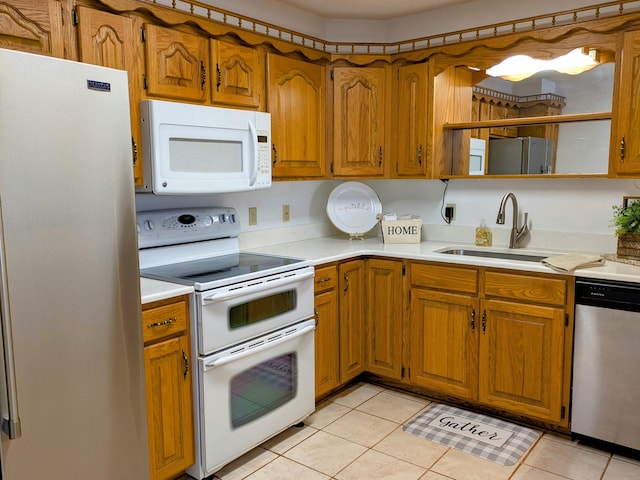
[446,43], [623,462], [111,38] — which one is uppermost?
[446,43]

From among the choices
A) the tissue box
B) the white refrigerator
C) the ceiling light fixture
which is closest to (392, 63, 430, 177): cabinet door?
the tissue box

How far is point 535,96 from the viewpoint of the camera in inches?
121

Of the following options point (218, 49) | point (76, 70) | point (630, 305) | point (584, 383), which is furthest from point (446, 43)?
point (76, 70)

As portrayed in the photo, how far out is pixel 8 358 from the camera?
1.50 m

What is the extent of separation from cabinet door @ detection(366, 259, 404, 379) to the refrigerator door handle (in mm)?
2100

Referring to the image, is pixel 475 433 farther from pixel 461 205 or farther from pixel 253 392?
pixel 461 205

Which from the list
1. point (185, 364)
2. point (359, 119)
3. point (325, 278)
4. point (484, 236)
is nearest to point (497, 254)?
point (484, 236)

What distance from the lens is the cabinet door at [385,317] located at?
3.14m

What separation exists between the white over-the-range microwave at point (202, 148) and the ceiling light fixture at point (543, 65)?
147cm

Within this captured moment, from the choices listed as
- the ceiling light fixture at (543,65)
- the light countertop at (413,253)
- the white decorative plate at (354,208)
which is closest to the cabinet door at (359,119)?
the white decorative plate at (354,208)

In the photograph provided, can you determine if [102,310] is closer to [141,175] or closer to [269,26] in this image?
[141,175]

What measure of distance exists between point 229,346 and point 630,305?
184cm

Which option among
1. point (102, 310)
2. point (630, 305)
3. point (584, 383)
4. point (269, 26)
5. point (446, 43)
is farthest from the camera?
point (446, 43)

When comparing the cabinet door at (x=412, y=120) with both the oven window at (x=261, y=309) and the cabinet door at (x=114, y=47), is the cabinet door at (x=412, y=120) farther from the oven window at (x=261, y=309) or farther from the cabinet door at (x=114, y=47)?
the cabinet door at (x=114, y=47)
